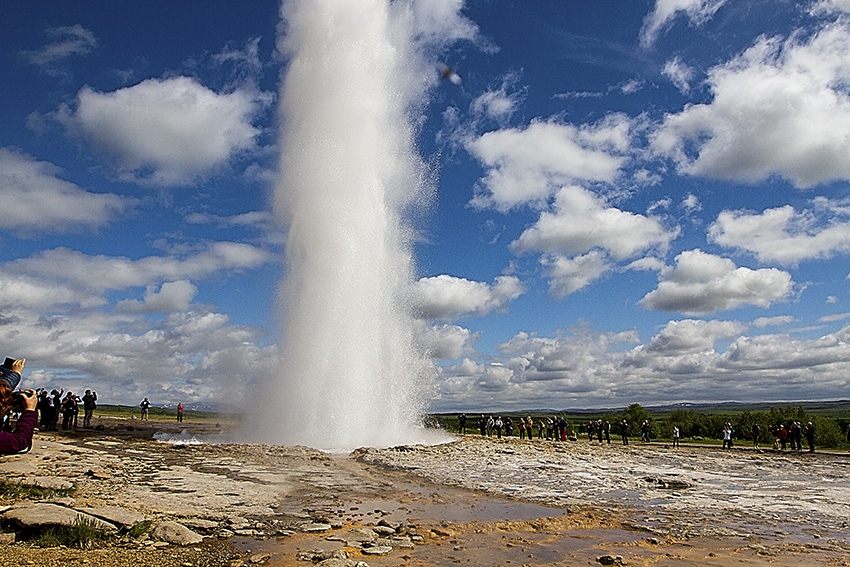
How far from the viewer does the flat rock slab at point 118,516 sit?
8016 millimetres

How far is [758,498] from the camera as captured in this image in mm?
14227

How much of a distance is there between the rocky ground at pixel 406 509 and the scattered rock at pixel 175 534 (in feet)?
0.08

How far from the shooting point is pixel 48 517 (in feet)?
24.4

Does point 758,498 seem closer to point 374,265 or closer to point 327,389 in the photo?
point 327,389

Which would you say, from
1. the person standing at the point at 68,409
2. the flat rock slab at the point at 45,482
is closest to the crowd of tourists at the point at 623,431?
the person standing at the point at 68,409

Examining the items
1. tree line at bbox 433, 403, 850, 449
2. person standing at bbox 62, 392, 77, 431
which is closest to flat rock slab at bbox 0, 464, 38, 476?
person standing at bbox 62, 392, 77, 431

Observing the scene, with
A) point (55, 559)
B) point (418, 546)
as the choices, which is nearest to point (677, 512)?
point (418, 546)

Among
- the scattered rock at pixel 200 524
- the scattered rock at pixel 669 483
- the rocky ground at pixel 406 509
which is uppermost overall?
the scattered rock at pixel 200 524

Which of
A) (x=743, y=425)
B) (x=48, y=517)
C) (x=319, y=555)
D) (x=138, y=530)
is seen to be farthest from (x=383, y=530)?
(x=743, y=425)

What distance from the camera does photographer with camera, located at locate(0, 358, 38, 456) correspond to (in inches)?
239

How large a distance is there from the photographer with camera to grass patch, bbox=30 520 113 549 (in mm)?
1266

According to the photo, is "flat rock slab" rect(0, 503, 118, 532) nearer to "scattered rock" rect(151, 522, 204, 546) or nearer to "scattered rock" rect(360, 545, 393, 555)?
"scattered rock" rect(151, 522, 204, 546)

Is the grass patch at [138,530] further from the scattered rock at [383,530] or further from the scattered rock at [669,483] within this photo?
the scattered rock at [669,483]

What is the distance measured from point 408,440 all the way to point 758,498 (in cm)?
1513
